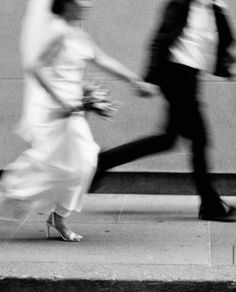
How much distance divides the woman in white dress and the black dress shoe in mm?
1093

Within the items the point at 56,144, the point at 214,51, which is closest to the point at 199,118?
the point at 214,51

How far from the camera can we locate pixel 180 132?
7102mm

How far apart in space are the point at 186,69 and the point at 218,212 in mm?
1031

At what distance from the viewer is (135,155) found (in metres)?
7.17

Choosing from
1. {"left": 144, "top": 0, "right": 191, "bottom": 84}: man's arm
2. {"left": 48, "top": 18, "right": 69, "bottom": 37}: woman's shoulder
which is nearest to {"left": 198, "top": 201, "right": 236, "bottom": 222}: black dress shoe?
{"left": 144, "top": 0, "right": 191, "bottom": 84}: man's arm

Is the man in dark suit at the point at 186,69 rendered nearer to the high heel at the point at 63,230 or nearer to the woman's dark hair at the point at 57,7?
the high heel at the point at 63,230

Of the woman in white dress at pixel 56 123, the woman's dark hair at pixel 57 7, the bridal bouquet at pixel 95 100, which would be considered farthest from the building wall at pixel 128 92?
the woman's dark hair at pixel 57 7

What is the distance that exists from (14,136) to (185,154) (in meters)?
1.38

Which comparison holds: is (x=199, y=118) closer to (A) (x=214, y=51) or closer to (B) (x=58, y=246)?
(A) (x=214, y=51)

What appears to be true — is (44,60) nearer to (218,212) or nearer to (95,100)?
(95,100)

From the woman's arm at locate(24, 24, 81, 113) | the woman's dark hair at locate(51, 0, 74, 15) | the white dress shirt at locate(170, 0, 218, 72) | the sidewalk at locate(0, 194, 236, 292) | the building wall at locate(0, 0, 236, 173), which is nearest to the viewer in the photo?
the sidewalk at locate(0, 194, 236, 292)

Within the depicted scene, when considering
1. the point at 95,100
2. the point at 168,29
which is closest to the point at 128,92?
the point at 168,29

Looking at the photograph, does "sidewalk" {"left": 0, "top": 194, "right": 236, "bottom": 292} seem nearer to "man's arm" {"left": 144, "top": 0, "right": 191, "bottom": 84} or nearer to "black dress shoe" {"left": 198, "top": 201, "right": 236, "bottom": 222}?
"black dress shoe" {"left": 198, "top": 201, "right": 236, "bottom": 222}

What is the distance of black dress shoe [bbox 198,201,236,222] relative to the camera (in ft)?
23.7
